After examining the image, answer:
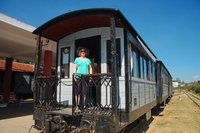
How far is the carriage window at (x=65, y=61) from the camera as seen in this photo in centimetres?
508

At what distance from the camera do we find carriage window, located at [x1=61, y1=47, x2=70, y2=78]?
508 cm

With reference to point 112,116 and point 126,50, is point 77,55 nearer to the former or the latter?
point 126,50

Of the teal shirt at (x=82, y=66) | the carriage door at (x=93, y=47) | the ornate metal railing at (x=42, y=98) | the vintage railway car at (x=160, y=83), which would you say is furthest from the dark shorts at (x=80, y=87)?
the vintage railway car at (x=160, y=83)

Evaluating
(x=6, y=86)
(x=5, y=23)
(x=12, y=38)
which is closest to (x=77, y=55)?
(x=5, y=23)

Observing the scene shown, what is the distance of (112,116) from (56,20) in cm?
279

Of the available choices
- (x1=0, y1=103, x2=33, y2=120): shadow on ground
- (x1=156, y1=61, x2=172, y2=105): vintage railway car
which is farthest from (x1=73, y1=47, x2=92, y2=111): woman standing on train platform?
(x1=156, y1=61, x2=172, y2=105): vintage railway car

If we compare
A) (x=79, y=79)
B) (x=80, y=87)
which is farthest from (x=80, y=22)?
(x=80, y=87)

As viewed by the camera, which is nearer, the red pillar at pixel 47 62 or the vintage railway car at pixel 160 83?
the vintage railway car at pixel 160 83

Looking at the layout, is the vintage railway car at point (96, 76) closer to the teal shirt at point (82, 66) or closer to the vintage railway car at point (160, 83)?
the teal shirt at point (82, 66)

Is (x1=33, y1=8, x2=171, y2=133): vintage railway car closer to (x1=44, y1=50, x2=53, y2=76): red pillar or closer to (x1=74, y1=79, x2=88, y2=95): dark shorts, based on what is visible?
(x1=74, y1=79, x2=88, y2=95): dark shorts

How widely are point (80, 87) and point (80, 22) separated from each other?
1.77 meters

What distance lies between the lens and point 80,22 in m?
4.30

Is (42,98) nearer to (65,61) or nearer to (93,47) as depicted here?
(65,61)

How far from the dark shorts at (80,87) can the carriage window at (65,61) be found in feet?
4.79
